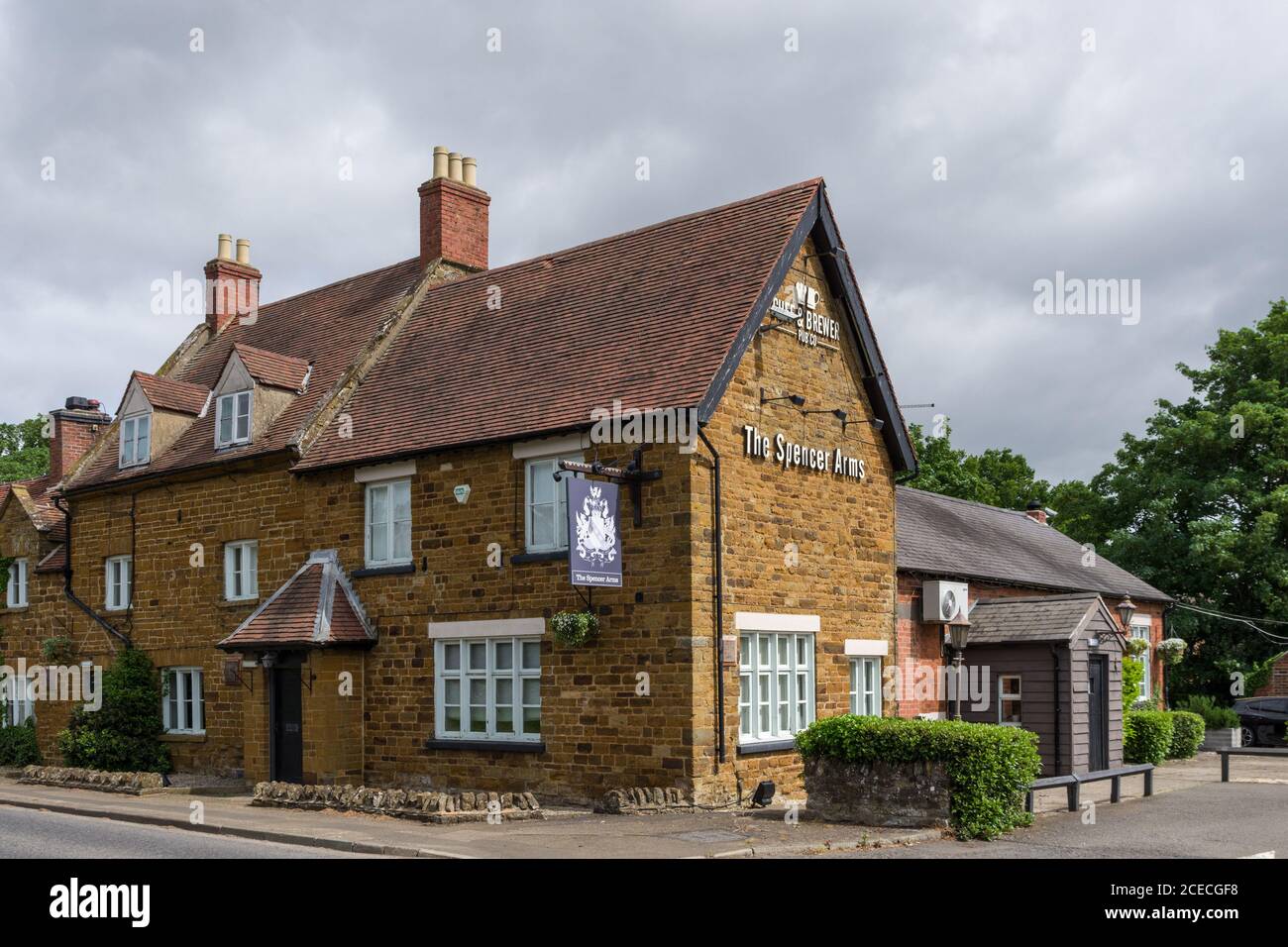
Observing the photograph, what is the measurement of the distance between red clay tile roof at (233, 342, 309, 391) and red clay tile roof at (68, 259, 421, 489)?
252 millimetres

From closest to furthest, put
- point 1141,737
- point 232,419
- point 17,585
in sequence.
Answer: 1. point 232,419
2. point 1141,737
3. point 17,585

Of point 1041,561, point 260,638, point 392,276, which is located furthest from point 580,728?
point 1041,561

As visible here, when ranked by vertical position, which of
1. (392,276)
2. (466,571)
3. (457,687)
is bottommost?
(457,687)

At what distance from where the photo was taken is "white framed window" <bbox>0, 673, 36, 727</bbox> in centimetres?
2892

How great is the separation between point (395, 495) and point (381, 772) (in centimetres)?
445

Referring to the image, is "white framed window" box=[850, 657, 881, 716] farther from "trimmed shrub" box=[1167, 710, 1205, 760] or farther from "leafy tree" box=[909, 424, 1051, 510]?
"leafy tree" box=[909, 424, 1051, 510]

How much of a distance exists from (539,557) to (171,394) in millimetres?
11870

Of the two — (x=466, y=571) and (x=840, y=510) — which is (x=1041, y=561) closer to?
(x=840, y=510)

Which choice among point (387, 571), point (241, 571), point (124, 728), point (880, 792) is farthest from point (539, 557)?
point (124, 728)

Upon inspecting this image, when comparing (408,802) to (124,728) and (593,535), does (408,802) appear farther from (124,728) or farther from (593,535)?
(124,728)

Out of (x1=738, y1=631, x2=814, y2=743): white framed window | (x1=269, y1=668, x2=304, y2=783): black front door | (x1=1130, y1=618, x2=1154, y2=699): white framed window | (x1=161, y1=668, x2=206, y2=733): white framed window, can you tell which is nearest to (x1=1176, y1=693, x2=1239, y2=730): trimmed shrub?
(x1=1130, y1=618, x2=1154, y2=699): white framed window

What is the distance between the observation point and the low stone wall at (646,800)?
54.5 feet

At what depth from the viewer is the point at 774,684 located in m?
18.9

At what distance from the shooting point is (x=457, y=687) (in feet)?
64.8
